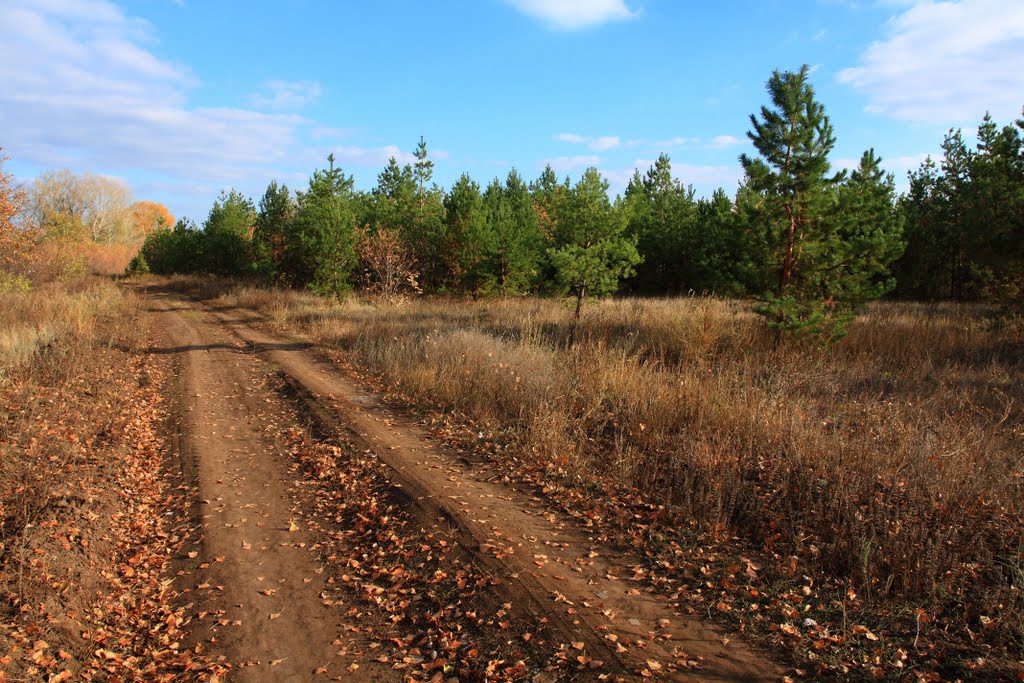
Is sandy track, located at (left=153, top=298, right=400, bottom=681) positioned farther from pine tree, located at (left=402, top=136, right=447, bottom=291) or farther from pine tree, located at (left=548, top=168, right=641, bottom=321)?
pine tree, located at (left=402, top=136, right=447, bottom=291)

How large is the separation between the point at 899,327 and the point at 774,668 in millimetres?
12919

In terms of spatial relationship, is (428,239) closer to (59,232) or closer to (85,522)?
(59,232)

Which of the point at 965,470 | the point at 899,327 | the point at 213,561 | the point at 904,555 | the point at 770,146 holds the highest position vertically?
the point at 770,146

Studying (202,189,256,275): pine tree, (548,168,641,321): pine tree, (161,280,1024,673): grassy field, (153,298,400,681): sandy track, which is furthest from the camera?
(202,189,256,275): pine tree

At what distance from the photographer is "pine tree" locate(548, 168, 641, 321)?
17.1 m

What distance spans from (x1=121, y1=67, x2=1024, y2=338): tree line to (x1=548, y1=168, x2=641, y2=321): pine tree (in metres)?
0.04

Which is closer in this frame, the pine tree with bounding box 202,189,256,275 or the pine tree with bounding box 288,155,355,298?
the pine tree with bounding box 288,155,355,298

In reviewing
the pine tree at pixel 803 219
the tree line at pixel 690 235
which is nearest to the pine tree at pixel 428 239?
the tree line at pixel 690 235

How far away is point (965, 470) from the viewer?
5516 mm

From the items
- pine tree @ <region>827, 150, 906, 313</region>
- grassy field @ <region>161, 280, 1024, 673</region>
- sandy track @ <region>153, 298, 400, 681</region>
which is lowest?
sandy track @ <region>153, 298, 400, 681</region>

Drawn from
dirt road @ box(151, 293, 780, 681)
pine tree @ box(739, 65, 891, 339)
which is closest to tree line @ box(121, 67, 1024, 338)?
pine tree @ box(739, 65, 891, 339)

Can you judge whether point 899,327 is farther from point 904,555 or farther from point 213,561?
point 213,561

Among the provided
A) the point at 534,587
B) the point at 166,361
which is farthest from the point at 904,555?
the point at 166,361

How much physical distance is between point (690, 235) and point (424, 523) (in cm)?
3216
